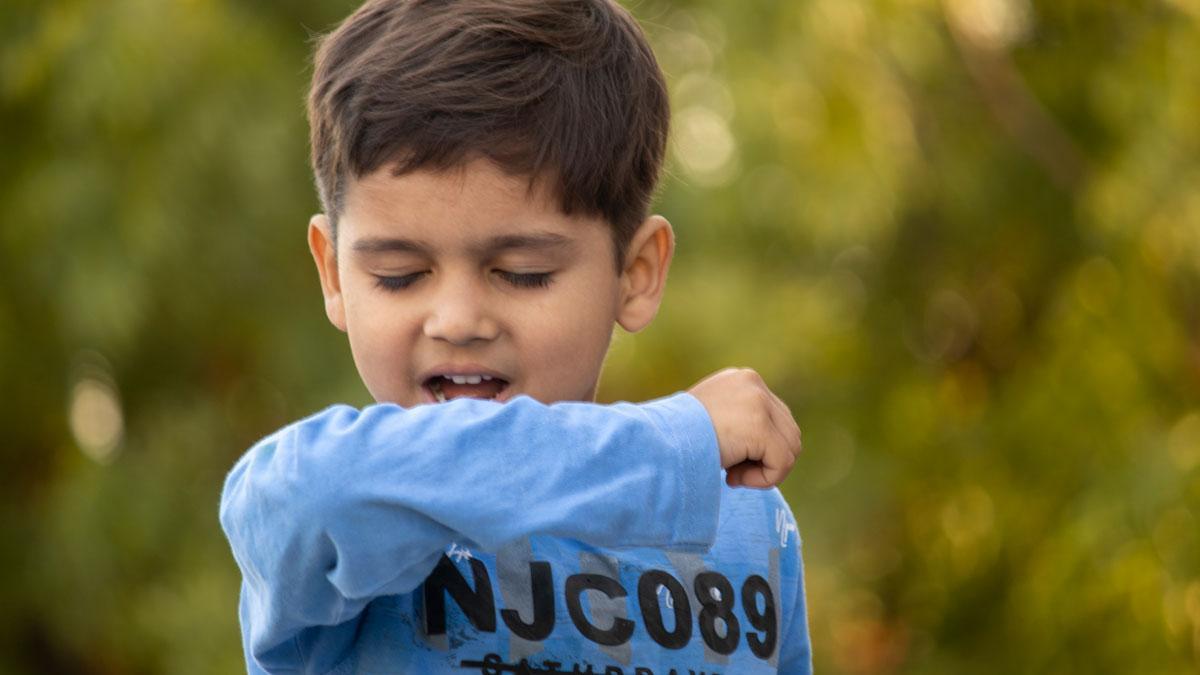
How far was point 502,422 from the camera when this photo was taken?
59.5 inches

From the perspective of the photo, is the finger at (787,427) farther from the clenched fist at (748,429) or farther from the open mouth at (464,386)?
the open mouth at (464,386)

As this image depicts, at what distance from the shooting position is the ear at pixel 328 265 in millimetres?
2029

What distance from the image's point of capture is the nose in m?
1.77

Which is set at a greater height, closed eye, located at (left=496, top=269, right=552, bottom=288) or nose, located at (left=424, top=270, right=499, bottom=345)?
closed eye, located at (left=496, top=269, right=552, bottom=288)

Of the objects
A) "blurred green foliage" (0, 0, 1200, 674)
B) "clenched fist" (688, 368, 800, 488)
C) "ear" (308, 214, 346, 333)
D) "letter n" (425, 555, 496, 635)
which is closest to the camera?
"clenched fist" (688, 368, 800, 488)

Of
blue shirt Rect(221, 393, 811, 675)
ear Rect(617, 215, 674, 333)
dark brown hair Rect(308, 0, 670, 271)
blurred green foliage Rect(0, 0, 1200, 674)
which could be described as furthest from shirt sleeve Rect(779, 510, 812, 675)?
blurred green foliage Rect(0, 0, 1200, 674)

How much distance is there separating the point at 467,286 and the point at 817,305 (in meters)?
3.38

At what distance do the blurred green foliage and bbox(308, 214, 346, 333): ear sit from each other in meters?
2.73

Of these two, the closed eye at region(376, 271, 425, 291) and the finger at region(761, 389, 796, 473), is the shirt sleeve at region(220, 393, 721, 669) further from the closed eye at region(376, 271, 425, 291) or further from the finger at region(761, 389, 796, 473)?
the closed eye at region(376, 271, 425, 291)

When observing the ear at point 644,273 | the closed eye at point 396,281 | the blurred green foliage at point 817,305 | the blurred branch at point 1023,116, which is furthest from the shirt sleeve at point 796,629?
the blurred branch at point 1023,116

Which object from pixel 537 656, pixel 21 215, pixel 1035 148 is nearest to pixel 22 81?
pixel 21 215

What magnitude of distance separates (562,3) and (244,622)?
0.79 m

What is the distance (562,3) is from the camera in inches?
80.5

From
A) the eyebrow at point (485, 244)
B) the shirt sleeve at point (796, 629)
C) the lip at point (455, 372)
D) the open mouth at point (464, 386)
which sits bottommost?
the shirt sleeve at point (796, 629)
